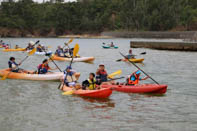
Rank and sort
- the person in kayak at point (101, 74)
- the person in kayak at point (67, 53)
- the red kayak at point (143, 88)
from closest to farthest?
the red kayak at point (143, 88) < the person in kayak at point (101, 74) < the person in kayak at point (67, 53)

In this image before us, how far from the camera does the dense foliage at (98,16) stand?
408 ft

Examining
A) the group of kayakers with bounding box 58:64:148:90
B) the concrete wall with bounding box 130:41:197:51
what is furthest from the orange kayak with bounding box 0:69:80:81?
the concrete wall with bounding box 130:41:197:51

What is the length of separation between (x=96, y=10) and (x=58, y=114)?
147549 mm

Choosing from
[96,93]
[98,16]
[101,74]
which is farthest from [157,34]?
[96,93]

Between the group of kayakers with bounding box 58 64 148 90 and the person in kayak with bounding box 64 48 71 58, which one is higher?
the group of kayakers with bounding box 58 64 148 90

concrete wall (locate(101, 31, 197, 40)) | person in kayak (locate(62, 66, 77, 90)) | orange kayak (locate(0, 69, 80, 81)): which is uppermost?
person in kayak (locate(62, 66, 77, 90))

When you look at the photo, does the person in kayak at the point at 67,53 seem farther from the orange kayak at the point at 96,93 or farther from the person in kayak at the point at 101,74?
the orange kayak at the point at 96,93

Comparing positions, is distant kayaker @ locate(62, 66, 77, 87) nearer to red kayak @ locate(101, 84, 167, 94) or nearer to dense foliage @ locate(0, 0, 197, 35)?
red kayak @ locate(101, 84, 167, 94)

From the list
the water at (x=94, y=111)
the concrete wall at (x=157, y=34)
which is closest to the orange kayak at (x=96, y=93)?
the water at (x=94, y=111)

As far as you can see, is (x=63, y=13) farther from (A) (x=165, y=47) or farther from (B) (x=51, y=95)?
(B) (x=51, y=95)

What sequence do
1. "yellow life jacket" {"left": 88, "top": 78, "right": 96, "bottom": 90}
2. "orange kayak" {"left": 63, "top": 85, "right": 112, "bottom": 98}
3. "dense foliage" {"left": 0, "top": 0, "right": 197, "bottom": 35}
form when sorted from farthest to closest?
"dense foliage" {"left": 0, "top": 0, "right": 197, "bottom": 35}, "yellow life jacket" {"left": 88, "top": 78, "right": 96, "bottom": 90}, "orange kayak" {"left": 63, "top": 85, "right": 112, "bottom": 98}

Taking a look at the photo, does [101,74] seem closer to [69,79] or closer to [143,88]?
[69,79]

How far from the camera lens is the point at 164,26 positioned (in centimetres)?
12656

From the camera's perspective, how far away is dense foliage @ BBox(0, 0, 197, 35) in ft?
408
